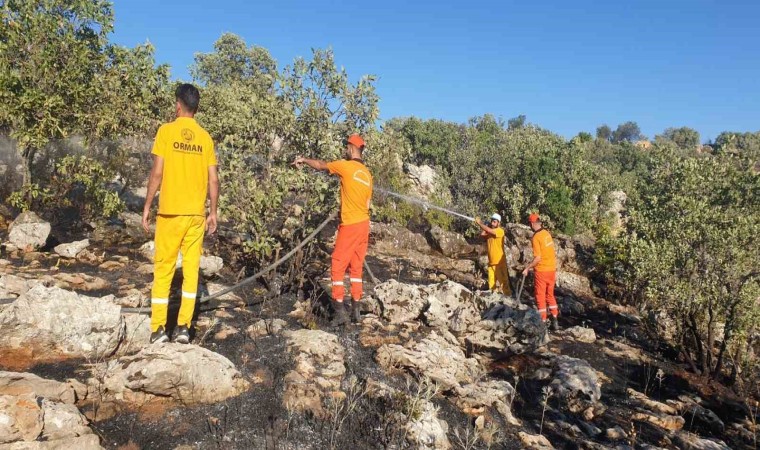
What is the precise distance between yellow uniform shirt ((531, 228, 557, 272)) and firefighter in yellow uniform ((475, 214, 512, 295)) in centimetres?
88

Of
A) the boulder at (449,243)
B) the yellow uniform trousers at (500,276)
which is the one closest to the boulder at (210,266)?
the yellow uniform trousers at (500,276)

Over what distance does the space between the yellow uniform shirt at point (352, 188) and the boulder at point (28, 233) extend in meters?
5.39

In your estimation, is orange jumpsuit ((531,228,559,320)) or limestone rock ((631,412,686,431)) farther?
orange jumpsuit ((531,228,559,320))

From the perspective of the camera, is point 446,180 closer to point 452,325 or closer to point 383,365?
point 452,325

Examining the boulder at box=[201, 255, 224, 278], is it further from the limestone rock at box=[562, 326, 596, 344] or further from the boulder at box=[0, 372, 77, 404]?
the limestone rock at box=[562, 326, 596, 344]

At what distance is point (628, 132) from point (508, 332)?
96547 mm

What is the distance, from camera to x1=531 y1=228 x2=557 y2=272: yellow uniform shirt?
31.6 feet

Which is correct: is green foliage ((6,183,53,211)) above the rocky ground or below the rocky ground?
above

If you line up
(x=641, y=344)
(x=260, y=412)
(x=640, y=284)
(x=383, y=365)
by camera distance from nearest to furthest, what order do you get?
(x=260, y=412), (x=383, y=365), (x=641, y=344), (x=640, y=284)

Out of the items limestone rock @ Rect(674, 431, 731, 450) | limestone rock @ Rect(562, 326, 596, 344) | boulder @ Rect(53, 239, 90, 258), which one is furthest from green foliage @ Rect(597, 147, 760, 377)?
boulder @ Rect(53, 239, 90, 258)

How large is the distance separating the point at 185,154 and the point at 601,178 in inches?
772

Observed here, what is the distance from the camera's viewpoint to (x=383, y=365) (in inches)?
211

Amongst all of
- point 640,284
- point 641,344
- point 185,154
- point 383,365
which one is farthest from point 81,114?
point 640,284

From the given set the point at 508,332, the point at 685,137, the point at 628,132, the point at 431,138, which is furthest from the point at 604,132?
the point at 508,332
